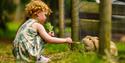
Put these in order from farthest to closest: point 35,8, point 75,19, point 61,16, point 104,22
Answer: point 61,16 < point 75,19 < point 104,22 < point 35,8

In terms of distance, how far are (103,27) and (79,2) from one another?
4.53 metres

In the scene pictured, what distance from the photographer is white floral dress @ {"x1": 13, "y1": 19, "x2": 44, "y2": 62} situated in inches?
245

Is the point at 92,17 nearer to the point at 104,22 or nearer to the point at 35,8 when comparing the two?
the point at 104,22

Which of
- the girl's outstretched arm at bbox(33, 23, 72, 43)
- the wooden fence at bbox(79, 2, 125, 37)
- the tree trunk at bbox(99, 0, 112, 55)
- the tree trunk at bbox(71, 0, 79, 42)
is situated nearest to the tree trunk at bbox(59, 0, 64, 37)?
Result: the wooden fence at bbox(79, 2, 125, 37)

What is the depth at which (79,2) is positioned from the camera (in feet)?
36.8

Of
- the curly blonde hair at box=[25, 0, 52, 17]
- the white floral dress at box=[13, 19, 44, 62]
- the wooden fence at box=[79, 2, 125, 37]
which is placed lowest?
the wooden fence at box=[79, 2, 125, 37]

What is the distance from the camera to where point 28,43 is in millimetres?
6230

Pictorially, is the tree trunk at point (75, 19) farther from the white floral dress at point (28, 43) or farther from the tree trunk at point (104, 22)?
the white floral dress at point (28, 43)

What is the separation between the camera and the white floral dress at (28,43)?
6.22 m

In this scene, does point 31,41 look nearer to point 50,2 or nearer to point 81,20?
point 81,20

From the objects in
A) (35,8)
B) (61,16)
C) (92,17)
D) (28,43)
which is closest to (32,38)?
(28,43)

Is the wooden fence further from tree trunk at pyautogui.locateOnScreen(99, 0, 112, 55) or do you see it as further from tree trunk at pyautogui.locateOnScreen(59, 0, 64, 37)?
tree trunk at pyautogui.locateOnScreen(99, 0, 112, 55)

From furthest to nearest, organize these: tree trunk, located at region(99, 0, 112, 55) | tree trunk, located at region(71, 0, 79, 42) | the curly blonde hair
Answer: tree trunk, located at region(71, 0, 79, 42)
tree trunk, located at region(99, 0, 112, 55)
the curly blonde hair

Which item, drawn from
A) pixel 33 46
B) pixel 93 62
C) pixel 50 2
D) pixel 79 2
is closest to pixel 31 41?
pixel 33 46
